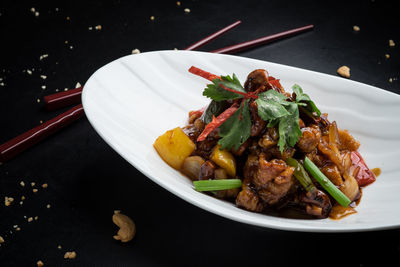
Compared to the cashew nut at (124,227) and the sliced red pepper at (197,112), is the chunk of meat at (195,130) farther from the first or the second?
the cashew nut at (124,227)

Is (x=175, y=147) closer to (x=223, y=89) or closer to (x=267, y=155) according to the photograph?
(x=223, y=89)

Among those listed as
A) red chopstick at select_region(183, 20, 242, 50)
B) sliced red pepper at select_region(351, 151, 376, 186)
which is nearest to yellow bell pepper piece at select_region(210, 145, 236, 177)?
sliced red pepper at select_region(351, 151, 376, 186)

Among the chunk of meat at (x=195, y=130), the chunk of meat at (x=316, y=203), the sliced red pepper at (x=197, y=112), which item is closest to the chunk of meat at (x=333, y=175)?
the chunk of meat at (x=316, y=203)

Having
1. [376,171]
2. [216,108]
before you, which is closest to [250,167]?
[216,108]

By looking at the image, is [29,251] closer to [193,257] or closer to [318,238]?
[193,257]

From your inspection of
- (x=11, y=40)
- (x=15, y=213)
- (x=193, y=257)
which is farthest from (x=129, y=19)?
(x=193, y=257)

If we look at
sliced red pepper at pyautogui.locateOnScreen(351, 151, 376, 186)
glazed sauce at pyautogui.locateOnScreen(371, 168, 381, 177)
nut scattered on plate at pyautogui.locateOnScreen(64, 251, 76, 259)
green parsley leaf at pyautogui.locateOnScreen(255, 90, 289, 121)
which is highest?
green parsley leaf at pyautogui.locateOnScreen(255, 90, 289, 121)

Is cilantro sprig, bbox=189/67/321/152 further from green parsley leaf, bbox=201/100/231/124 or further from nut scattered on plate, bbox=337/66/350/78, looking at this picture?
nut scattered on plate, bbox=337/66/350/78
